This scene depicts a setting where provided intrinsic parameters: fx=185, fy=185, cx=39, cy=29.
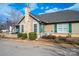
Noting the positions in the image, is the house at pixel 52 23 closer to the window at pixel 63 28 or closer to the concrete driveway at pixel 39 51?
the window at pixel 63 28

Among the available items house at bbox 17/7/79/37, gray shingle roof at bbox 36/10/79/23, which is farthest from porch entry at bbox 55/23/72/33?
gray shingle roof at bbox 36/10/79/23

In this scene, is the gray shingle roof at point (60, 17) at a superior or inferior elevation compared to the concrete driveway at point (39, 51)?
superior

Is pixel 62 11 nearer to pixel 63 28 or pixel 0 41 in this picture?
pixel 63 28

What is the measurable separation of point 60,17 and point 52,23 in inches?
57.5

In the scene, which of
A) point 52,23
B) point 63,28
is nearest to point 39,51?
point 63,28

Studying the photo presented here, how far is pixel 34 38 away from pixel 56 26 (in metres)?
3.93

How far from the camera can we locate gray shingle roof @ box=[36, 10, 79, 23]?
1585 centimetres

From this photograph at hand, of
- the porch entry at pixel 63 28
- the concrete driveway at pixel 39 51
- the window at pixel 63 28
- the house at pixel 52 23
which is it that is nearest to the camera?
the concrete driveway at pixel 39 51

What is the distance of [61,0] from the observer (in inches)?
454

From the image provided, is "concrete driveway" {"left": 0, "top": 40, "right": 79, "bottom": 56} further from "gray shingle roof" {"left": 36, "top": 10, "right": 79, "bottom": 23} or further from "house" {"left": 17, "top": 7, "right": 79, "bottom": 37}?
"gray shingle roof" {"left": 36, "top": 10, "right": 79, "bottom": 23}

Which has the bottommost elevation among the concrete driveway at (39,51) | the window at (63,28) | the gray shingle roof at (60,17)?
the concrete driveway at (39,51)

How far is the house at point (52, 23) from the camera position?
15836 mm

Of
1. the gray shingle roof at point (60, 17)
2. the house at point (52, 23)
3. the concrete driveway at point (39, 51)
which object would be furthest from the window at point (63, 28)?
the concrete driveway at point (39, 51)

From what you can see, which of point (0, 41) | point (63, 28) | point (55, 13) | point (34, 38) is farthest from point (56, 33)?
point (0, 41)
